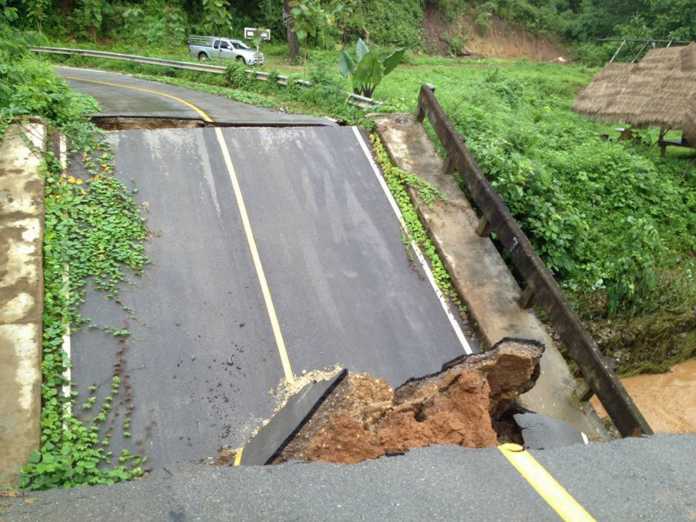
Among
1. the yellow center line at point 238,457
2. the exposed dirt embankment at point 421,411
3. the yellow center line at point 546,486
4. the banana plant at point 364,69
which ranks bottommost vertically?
the yellow center line at point 238,457

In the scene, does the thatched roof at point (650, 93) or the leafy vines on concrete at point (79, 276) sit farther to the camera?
the thatched roof at point (650, 93)

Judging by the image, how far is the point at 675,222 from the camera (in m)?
13.4

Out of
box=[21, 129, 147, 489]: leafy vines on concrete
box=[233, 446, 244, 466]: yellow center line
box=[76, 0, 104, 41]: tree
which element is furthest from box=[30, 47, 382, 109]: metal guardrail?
box=[233, 446, 244, 466]: yellow center line

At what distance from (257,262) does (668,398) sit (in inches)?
320

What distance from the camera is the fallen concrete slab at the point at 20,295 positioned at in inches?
226

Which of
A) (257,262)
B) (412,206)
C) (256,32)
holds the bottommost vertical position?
(257,262)

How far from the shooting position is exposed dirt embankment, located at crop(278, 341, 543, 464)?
14.8 ft

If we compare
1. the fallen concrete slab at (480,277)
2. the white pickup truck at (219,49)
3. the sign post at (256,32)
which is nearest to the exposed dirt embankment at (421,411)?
the fallen concrete slab at (480,277)

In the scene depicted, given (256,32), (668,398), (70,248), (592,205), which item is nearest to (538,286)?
(668,398)

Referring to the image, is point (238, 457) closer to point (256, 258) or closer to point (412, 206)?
point (256, 258)

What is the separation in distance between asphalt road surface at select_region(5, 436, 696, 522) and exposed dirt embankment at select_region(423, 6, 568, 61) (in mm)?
40850

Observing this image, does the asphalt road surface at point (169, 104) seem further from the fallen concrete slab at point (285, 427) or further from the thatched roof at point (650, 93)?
the thatched roof at point (650, 93)

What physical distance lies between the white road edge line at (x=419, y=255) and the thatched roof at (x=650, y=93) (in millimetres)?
11338

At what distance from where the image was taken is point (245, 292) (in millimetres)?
8141
